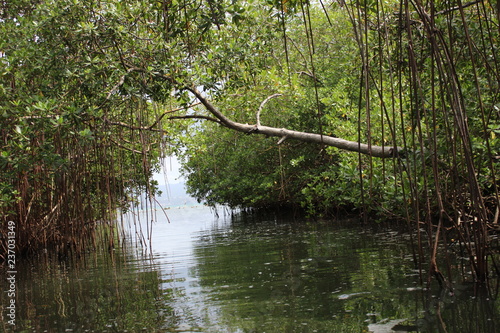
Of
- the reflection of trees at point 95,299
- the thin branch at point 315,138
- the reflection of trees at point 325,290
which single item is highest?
the thin branch at point 315,138

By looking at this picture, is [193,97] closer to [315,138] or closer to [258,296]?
[315,138]

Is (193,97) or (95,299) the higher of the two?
(193,97)

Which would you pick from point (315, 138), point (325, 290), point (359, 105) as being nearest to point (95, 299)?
point (325, 290)

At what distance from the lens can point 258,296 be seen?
3.95 meters

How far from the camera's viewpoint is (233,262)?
6.31m

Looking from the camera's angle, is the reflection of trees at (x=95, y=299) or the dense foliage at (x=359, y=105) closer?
the dense foliage at (x=359, y=105)

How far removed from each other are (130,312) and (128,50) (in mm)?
3200

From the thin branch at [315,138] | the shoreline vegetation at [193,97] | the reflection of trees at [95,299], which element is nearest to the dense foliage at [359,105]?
the shoreline vegetation at [193,97]

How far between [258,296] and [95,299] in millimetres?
1553

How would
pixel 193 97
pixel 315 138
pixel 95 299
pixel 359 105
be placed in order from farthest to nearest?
pixel 193 97 < pixel 315 138 < pixel 95 299 < pixel 359 105

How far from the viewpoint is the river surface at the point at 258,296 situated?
2.99 m

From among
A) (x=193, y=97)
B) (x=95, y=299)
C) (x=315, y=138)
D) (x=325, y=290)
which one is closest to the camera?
(x=325, y=290)

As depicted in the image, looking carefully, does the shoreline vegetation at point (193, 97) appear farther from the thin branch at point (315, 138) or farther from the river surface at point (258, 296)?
the river surface at point (258, 296)

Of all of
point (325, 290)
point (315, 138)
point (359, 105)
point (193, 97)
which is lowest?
point (325, 290)
